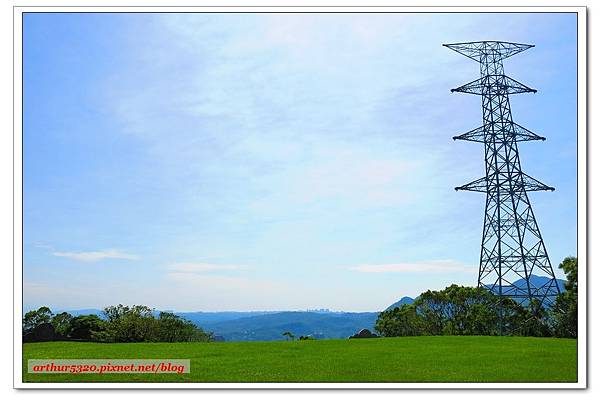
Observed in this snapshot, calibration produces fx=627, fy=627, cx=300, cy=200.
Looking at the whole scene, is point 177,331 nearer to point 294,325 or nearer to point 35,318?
point 294,325

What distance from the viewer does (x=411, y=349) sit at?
6.28 meters

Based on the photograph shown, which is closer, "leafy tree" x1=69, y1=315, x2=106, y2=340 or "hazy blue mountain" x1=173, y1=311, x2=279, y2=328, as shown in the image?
"hazy blue mountain" x1=173, y1=311, x2=279, y2=328

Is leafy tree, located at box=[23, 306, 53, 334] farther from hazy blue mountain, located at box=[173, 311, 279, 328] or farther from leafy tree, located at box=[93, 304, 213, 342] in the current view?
hazy blue mountain, located at box=[173, 311, 279, 328]

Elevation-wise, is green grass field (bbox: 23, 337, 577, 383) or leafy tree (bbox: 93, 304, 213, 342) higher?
leafy tree (bbox: 93, 304, 213, 342)

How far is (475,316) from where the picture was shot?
715 cm

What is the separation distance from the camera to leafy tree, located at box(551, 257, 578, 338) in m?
6.07

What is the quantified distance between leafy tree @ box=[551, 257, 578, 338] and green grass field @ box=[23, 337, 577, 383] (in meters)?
0.29

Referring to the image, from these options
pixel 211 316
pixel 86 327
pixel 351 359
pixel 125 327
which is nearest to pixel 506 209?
pixel 351 359

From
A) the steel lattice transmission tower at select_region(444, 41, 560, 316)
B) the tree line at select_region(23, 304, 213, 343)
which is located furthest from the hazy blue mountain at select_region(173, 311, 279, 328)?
the steel lattice transmission tower at select_region(444, 41, 560, 316)

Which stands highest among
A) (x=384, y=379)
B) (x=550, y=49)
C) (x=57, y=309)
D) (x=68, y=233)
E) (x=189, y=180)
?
(x=550, y=49)

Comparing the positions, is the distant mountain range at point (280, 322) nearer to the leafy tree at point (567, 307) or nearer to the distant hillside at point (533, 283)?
the distant hillside at point (533, 283)
